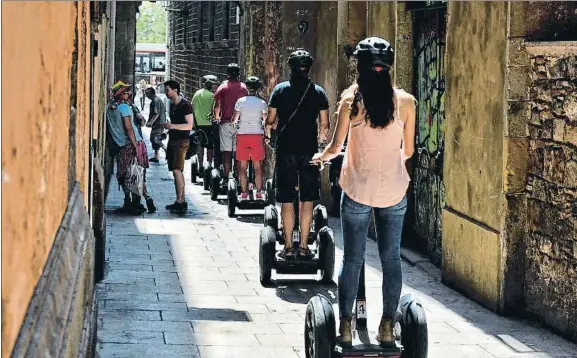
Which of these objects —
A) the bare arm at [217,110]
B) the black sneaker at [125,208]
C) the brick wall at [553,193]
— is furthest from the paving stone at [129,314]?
the bare arm at [217,110]

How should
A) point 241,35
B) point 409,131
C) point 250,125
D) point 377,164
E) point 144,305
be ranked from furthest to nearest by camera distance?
point 241,35
point 250,125
point 144,305
point 409,131
point 377,164

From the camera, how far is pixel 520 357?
7012 mm

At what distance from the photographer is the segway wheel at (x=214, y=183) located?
16017mm

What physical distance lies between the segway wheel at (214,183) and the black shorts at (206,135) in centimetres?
97

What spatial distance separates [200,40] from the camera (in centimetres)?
3322

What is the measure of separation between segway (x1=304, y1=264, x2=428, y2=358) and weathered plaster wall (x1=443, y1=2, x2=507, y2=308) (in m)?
2.54

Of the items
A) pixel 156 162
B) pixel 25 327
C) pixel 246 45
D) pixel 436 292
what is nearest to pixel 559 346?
pixel 436 292

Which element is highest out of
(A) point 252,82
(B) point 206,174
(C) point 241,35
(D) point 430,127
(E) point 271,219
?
(C) point 241,35

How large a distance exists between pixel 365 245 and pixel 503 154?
2825 mm

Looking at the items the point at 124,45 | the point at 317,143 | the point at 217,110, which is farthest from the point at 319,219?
the point at 124,45

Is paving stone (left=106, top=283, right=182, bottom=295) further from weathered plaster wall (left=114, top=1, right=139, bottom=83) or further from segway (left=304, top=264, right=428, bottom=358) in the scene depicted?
weathered plaster wall (left=114, top=1, right=139, bottom=83)

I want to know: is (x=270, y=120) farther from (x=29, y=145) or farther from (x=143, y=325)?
(x=29, y=145)

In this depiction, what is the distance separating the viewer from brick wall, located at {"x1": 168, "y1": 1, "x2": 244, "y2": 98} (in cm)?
2612

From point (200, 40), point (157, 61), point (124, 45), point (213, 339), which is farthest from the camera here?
point (157, 61)
